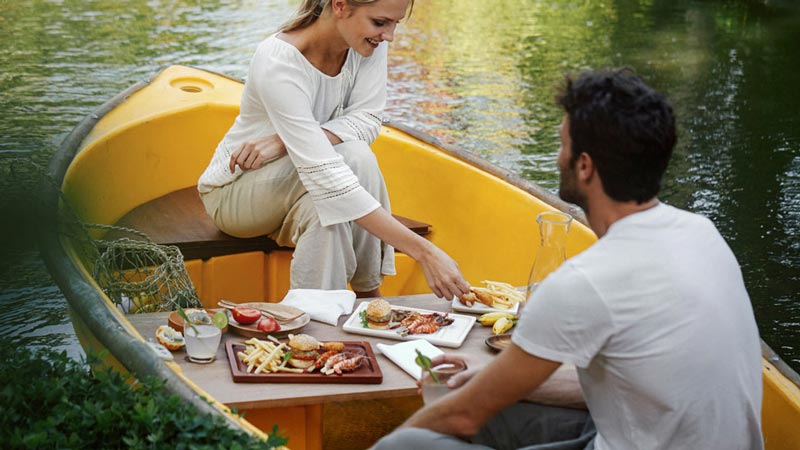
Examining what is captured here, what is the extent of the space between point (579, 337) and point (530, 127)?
618 centimetres

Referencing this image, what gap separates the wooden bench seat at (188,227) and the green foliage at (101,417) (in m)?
1.38

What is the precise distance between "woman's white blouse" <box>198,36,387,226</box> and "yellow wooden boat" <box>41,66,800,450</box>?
0.38 meters

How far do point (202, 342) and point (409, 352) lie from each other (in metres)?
0.48

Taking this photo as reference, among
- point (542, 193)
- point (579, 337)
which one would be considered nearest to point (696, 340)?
point (579, 337)

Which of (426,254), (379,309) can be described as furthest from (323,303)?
(426,254)

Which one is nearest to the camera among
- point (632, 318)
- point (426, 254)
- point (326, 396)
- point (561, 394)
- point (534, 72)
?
point (632, 318)

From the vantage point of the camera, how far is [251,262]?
3.31 metres

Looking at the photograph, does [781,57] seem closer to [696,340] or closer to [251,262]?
[251,262]

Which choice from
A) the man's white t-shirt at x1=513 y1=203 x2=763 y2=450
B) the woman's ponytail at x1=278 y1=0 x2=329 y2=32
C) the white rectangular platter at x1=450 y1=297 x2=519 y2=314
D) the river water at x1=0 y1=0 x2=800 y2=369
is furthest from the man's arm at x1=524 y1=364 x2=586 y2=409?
the river water at x1=0 y1=0 x2=800 y2=369

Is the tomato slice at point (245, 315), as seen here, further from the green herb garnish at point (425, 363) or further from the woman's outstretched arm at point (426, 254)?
the green herb garnish at point (425, 363)

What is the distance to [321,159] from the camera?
2.86m

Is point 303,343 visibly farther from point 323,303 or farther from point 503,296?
point 503,296

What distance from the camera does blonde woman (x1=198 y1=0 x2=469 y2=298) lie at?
2.84 meters

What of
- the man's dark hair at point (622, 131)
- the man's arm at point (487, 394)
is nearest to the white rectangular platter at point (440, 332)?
the man's arm at point (487, 394)
